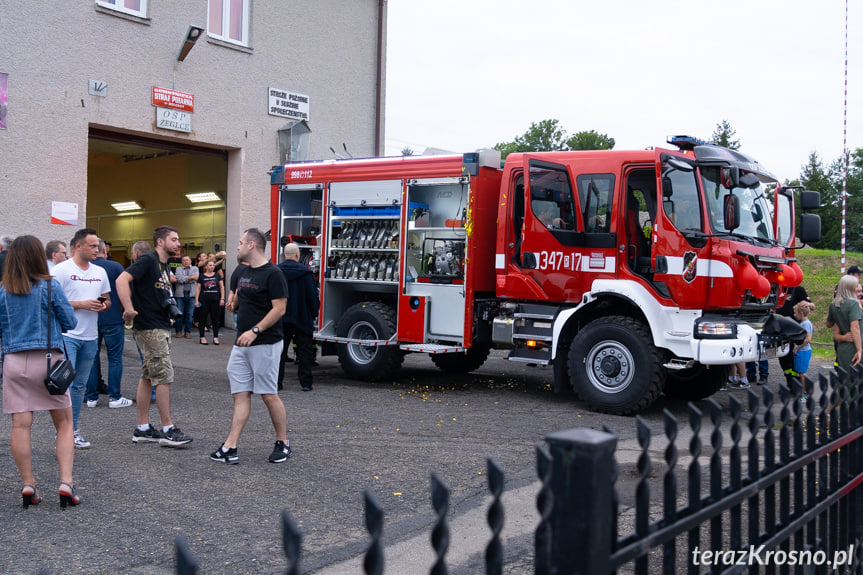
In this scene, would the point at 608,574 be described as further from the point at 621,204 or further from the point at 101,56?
the point at 101,56

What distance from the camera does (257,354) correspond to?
648 cm

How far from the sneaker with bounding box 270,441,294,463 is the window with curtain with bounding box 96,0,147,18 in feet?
35.0

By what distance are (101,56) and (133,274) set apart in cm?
860

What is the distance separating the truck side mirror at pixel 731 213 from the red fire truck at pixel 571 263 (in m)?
0.01

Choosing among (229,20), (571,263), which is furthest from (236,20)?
(571,263)

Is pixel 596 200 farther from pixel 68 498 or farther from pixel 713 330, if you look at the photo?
pixel 68 498

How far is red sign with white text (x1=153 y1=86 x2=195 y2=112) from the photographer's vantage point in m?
14.7

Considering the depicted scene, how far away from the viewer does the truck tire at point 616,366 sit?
28.9 ft

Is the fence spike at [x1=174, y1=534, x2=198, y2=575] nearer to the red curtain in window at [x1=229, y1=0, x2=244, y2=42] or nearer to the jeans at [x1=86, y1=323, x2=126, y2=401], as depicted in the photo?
the jeans at [x1=86, y1=323, x2=126, y2=401]

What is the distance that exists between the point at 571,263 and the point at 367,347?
11.4ft

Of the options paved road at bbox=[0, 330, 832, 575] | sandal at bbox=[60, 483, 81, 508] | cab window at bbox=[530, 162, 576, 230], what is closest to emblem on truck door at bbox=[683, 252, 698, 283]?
cab window at bbox=[530, 162, 576, 230]

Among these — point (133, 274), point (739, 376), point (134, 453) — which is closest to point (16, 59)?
point (133, 274)

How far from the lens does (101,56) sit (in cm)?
1391

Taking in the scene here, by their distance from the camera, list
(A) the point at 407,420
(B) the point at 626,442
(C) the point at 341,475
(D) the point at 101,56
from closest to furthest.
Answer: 1. (C) the point at 341,475
2. (B) the point at 626,442
3. (A) the point at 407,420
4. (D) the point at 101,56
